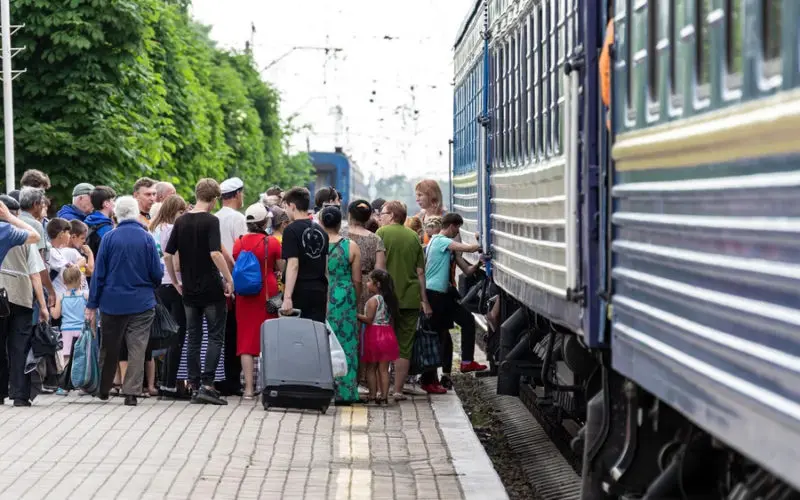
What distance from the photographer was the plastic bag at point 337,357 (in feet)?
42.8

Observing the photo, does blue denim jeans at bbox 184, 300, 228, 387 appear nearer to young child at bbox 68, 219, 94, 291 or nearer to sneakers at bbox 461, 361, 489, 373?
young child at bbox 68, 219, 94, 291

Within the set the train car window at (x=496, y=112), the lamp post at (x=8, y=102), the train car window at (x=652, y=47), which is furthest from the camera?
the lamp post at (x=8, y=102)

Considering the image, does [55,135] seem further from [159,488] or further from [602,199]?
[602,199]

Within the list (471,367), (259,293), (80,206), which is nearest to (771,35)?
(259,293)

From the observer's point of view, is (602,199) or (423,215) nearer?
(602,199)

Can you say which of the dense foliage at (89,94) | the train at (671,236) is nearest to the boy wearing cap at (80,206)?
the train at (671,236)

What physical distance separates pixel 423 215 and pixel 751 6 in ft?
41.9

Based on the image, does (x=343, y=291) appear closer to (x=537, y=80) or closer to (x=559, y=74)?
(x=537, y=80)

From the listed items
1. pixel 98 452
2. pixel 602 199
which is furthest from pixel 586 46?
pixel 98 452

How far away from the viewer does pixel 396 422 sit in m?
12.8

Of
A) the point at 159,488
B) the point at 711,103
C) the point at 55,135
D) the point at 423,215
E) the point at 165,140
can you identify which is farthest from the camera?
the point at 165,140

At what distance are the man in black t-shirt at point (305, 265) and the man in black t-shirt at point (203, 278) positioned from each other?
0.51m

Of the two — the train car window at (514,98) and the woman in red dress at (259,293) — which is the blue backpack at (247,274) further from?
the train car window at (514,98)

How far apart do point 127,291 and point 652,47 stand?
7869mm
